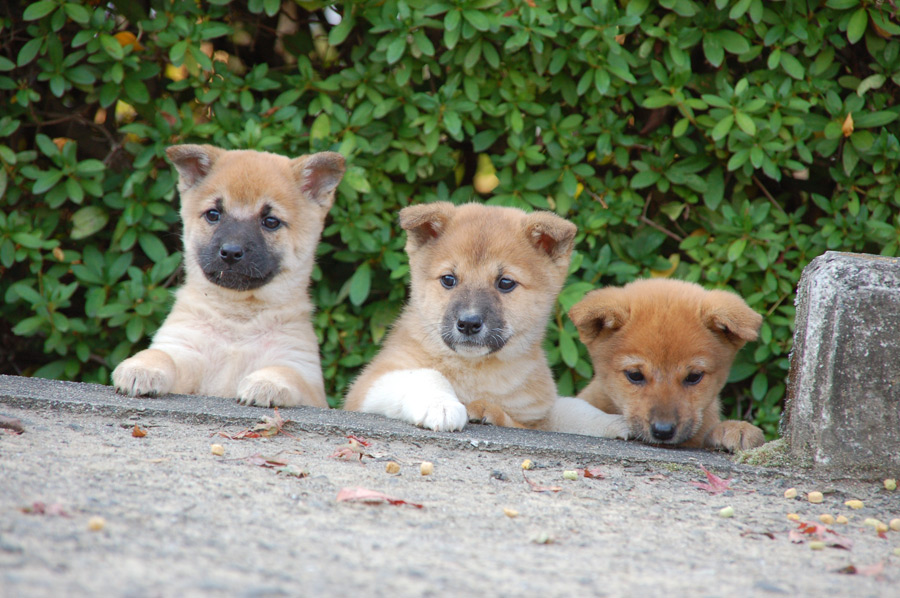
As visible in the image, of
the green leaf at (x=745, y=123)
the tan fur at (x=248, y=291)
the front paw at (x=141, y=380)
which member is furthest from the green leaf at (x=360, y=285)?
the green leaf at (x=745, y=123)

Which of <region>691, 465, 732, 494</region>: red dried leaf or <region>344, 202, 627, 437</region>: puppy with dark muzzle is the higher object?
<region>344, 202, 627, 437</region>: puppy with dark muzzle

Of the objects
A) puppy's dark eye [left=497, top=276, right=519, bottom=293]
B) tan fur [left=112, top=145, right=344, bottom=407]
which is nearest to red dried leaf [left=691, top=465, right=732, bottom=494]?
puppy's dark eye [left=497, top=276, right=519, bottom=293]

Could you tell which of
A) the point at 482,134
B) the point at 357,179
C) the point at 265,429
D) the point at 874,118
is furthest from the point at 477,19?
the point at 265,429

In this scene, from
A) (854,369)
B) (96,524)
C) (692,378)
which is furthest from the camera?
(692,378)

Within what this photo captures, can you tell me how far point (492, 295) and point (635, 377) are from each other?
0.88 metres

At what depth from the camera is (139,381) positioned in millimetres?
4102

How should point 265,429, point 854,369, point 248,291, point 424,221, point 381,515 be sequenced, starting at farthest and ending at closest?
point 248,291 < point 424,221 < point 265,429 < point 854,369 < point 381,515

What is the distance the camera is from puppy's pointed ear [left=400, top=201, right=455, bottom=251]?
179 inches

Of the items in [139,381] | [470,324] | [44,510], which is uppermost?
[470,324]

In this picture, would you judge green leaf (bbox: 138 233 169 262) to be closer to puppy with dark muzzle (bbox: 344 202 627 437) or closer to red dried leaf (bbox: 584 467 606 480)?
puppy with dark muzzle (bbox: 344 202 627 437)

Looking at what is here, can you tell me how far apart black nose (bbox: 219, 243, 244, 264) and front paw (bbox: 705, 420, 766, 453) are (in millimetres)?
2743

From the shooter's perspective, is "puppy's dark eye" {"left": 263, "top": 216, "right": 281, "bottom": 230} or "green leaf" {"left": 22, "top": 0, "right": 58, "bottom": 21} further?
"puppy's dark eye" {"left": 263, "top": 216, "right": 281, "bottom": 230}

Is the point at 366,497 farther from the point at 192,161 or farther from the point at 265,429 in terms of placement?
the point at 192,161

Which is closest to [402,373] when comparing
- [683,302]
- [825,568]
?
[683,302]
